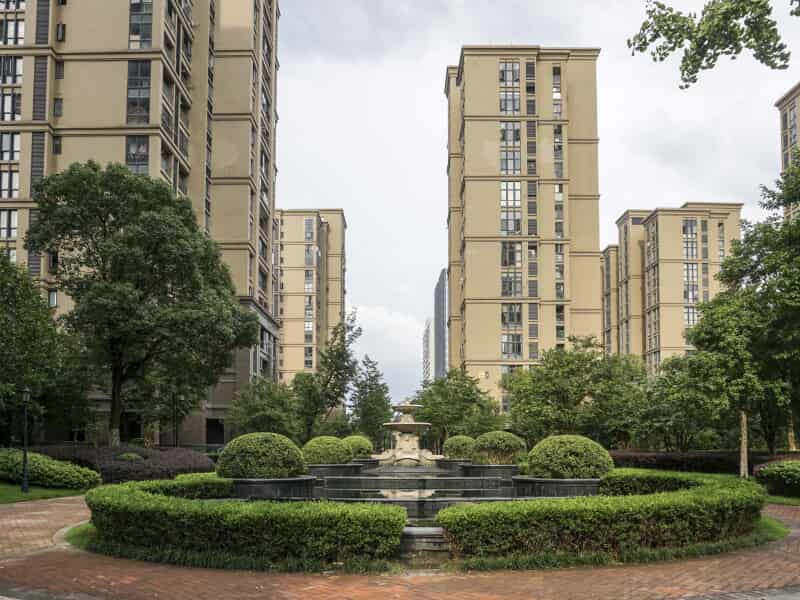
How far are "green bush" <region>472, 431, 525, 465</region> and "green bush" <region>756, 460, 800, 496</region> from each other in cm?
717

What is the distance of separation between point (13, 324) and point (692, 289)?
281 ft

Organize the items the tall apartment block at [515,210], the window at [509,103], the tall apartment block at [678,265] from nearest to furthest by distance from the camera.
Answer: the tall apartment block at [515,210], the window at [509,103], the tall apartment block at [678,265]

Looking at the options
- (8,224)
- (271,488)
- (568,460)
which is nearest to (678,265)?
(8,224)

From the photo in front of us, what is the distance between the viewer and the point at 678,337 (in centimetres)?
9575

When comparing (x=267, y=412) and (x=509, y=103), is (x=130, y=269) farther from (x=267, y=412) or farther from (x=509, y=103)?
(x=509, y=103)

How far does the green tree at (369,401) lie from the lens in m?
49.8

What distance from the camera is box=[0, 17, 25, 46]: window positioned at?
4541cm

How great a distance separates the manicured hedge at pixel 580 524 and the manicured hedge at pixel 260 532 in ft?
3.29

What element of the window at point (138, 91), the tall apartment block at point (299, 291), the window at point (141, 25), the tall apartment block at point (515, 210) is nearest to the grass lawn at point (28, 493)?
the window at point (138, 91)

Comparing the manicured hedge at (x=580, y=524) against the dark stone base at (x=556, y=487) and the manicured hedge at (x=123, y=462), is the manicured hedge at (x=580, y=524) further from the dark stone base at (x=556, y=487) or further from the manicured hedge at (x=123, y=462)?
the manicured hedge at (x=123, y=462)

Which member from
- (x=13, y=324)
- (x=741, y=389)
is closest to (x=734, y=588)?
(x=741, y=389)

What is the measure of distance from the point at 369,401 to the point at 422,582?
40.0m

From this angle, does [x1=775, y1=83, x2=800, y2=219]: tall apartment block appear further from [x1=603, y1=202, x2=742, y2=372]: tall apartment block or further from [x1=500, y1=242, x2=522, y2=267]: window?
[x1=500, y1=242, x2=522, y2=267]: window

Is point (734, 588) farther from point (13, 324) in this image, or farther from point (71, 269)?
point (71, 269)
